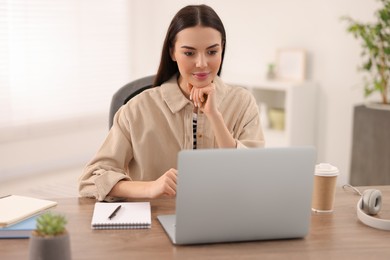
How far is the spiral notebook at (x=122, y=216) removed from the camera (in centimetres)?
158

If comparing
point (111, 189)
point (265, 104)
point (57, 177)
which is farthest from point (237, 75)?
point (111, 189)

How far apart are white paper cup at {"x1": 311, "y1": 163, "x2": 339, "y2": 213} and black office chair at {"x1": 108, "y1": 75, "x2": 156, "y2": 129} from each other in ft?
2.54

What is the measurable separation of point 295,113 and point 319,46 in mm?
529

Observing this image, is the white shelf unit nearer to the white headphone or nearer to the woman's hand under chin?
the woman's hand under chin

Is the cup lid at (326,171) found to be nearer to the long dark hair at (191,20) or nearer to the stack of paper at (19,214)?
the long dark hair at (191,20)

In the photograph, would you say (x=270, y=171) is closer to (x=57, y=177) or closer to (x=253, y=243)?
(x=253, y=243)

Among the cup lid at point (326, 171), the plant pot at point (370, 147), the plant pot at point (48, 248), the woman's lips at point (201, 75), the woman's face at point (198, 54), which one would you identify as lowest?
the plant pot at point (370, 147)

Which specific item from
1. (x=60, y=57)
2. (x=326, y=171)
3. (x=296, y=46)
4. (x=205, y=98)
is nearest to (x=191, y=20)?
(x=205, y=98)

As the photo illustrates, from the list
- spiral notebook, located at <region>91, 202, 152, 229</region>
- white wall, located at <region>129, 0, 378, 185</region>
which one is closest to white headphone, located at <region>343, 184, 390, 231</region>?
spiral notebook, located at <region>91, 202, 152, 229</region>

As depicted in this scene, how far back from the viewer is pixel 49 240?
1.24m

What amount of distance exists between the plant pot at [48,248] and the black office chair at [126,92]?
0.97 m

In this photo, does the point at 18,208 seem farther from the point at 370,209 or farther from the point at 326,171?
the point at 370,209

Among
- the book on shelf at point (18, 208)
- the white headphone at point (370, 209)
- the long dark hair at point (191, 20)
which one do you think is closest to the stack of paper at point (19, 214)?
the book on shelf at point (18, 208)

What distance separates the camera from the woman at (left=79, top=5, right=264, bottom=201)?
1.91m
